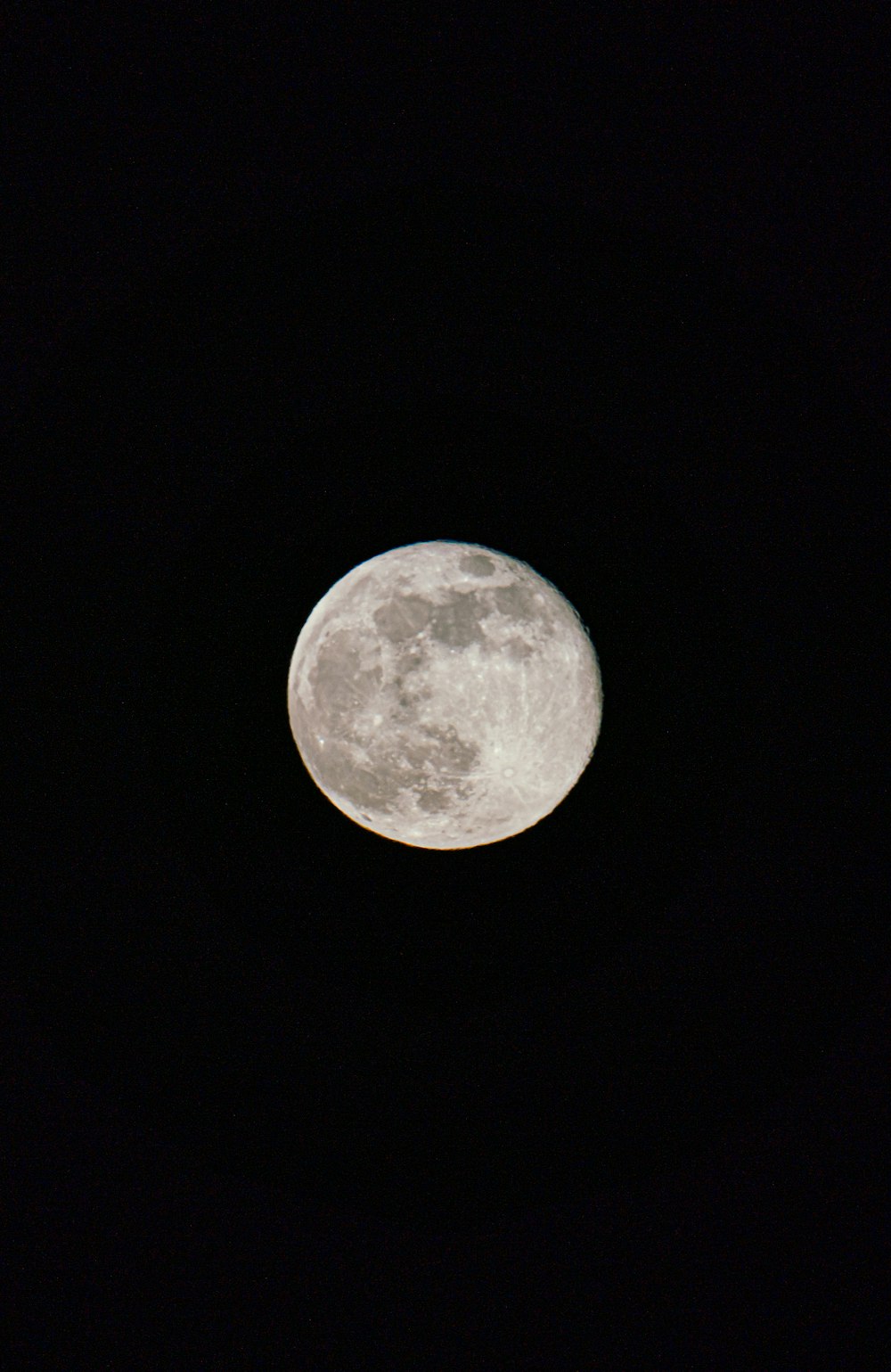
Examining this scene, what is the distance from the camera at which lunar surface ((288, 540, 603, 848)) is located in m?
3.53

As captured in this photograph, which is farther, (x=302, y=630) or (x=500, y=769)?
(x=302, y=630)

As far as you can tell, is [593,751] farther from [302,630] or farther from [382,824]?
[302,630]

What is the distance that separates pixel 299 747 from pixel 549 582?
1.44 metres

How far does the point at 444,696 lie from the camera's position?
11.5 ft

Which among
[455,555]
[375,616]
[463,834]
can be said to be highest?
[455,555]

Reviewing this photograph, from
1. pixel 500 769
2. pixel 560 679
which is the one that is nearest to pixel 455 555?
pixel 560 679

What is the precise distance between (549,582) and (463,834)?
1.28 m

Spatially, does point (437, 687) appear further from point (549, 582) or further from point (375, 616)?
point (549, 582)

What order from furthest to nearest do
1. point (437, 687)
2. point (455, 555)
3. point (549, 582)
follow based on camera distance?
point (549, 582) < point (455, 555) < point (437, 687)

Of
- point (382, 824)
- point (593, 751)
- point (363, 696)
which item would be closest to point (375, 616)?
point (363, 696)

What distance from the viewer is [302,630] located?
13.8ft

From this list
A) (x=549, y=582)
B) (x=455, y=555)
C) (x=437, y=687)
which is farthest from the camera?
(x=549, y=582)

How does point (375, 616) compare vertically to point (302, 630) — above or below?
below

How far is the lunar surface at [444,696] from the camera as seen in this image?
353 cm
